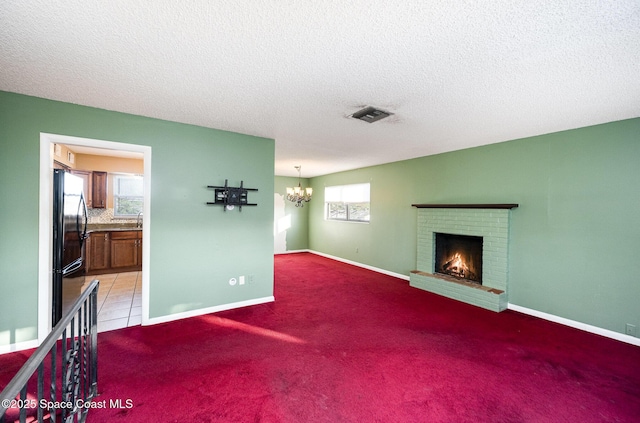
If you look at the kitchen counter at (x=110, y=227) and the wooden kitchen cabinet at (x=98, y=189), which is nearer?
the kitchen counter at (x=110, y=227)

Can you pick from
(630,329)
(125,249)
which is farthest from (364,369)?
(125,249)

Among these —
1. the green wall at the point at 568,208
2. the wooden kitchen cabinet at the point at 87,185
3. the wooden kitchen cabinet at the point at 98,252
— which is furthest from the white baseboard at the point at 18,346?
the green wall at the point at 568,208

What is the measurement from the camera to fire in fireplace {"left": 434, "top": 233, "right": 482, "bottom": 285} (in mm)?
4461

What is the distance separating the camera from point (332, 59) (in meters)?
1.95

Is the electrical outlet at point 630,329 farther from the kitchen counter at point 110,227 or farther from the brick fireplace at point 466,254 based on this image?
the kitchen counter at point 110,227

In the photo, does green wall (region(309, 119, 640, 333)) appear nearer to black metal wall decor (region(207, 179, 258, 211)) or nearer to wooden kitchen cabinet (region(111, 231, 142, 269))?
black metal wall decor (region(207, 179, 258, 211))

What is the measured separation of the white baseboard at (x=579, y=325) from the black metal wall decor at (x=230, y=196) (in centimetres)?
405

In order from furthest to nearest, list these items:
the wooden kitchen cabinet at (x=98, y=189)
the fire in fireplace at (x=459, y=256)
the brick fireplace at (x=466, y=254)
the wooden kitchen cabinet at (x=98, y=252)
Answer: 1. the wooden kitchen cabinet at (x=98, y=189)
2. the wooden kitchen cabinet at (x=98, y=252)
3. the fire in fireplace at (x=459, y=256)
4. the brick fireplace at (x=466, y=254)

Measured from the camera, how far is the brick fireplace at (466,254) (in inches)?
158

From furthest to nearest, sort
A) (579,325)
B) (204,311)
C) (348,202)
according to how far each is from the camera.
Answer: (348,202) → (204,311) → (579,325)

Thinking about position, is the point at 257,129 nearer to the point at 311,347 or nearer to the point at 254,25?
the point at 254,25

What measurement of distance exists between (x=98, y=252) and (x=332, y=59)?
19.4 ft

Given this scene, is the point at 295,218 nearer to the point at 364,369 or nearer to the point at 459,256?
the point at 459,256

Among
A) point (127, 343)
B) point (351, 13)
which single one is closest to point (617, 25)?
point (351, 13)
